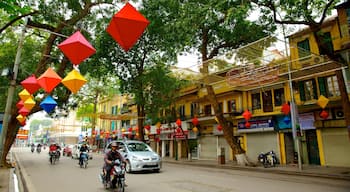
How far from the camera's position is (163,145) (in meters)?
30.2

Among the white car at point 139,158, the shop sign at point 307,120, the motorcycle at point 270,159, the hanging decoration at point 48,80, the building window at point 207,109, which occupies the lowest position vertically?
the motorcycle at point 270,159

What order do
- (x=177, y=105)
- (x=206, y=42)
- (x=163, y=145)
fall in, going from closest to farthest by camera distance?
(x=206, y=42)
(x=177, y=105)
(x=163, y=145)

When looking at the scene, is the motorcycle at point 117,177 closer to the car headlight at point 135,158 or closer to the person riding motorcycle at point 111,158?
the person riding motorcycle at point 111,158

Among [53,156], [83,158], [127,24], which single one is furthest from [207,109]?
[127,24]

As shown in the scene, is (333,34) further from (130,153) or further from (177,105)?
(177,105)

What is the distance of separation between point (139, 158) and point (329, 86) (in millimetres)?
12795

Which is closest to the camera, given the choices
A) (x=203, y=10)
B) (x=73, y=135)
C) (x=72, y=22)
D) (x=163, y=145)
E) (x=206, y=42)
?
(x=203, y=10)

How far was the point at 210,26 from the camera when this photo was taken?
16.2m

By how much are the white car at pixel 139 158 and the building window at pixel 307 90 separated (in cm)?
1135

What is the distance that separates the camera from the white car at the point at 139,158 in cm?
1158

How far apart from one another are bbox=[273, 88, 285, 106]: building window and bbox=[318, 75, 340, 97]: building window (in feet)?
9.08

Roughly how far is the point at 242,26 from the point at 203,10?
186 inches

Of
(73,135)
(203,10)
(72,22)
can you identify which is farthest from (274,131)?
(73,135)

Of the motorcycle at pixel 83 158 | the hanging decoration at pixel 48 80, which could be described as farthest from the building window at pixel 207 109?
the hanging decoration at pixel 48 80
